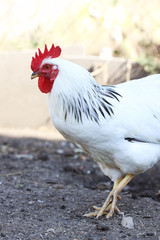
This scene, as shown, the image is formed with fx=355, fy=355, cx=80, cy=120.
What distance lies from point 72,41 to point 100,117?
10.8 metres

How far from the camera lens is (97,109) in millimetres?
3023

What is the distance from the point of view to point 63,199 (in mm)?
3738

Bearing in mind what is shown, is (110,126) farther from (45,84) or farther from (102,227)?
(102,227)

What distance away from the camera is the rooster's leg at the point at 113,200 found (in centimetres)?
325

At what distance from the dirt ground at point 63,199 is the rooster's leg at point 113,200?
7cm

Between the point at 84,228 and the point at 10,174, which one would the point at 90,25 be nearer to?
the point at 10,174

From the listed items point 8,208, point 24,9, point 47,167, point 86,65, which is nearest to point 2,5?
point 24,9

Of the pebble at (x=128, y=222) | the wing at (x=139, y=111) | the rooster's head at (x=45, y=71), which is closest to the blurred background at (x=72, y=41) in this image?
the wing at (x=139, y=111)

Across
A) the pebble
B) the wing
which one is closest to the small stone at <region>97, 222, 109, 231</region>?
the pebble

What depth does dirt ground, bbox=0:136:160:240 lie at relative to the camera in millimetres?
2898

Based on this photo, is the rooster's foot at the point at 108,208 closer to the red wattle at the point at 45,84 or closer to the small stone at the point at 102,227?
the small stone at the point at 102,227

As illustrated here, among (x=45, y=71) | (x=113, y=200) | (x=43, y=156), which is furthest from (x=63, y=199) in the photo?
(x=43, y=156)

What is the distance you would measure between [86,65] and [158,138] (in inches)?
222

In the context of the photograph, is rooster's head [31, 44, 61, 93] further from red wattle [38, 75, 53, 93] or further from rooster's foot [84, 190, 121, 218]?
rooster's foot [84, 190, 121, 218]
